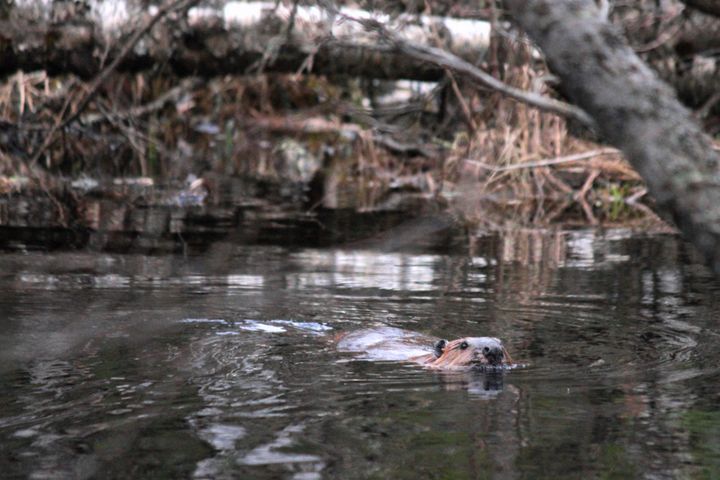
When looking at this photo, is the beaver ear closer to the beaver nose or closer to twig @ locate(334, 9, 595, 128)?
the beaver nose

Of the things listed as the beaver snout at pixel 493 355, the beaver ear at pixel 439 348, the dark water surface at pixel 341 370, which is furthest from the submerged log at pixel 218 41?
the beaver snout at pixel 493 355

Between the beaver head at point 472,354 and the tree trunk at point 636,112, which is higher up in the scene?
the tree trunk at point 636,112

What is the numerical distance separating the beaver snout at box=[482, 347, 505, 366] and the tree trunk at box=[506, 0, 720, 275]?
302 centimetres

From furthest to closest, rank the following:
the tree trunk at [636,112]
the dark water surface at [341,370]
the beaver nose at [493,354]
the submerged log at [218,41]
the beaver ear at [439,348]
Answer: the submerged log at [218,41]
the beaver ear at [439,348]
the beaver nose at [493,354]
the dark water surface at [341,370]
the tree trunk at [636,112]

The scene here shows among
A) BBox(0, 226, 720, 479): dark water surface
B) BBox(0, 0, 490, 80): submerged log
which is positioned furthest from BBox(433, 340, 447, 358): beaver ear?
BBox(0, 0, 490, 80): submerged log

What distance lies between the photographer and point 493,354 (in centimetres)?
466

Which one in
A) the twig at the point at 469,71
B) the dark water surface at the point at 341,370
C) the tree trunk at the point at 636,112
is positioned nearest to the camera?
the tree trunk at the point at 636,112

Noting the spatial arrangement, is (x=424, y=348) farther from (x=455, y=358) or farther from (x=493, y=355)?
→ (x=493, y=355)

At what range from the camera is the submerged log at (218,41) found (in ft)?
35.1

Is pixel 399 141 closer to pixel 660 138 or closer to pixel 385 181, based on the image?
pixel 385 181

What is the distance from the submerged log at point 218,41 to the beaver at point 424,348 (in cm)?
480

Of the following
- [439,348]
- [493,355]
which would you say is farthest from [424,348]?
[493,355]

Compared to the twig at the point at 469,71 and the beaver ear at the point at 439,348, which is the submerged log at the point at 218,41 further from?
the beaver ear at the point at 439,348

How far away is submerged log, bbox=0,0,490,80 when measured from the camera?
35.1 feet
